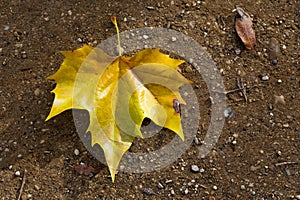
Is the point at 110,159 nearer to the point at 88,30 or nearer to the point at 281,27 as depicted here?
the point at 88,30

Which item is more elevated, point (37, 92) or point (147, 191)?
point (37, 92)

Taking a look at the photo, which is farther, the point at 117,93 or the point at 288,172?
the point at 288,172

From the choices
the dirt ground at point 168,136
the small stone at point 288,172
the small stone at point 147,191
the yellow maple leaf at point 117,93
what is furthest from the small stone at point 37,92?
the small stone at point 288,172

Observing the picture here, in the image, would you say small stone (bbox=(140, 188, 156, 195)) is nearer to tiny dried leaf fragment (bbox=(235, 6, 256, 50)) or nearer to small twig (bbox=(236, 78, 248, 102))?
small twig (bbox=(236, 78, 248, 102))

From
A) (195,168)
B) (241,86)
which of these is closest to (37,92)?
(195,168)

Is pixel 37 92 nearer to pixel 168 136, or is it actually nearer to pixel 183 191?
pixel 168 136

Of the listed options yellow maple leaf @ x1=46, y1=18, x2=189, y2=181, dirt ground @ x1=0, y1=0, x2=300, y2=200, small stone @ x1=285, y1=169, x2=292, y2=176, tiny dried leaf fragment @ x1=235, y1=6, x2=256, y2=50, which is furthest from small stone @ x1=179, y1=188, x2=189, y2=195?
tiny dried leaf fragment @ x1=235, y1=6, x2=256, y2=50

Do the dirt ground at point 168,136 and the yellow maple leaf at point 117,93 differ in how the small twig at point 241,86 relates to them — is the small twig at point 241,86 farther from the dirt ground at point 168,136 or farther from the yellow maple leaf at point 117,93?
the yellow maple leaf at point 117,93
